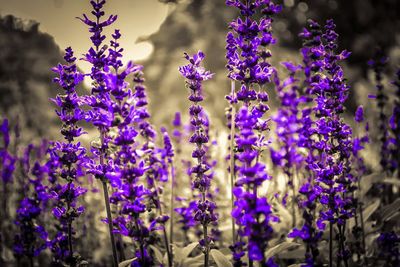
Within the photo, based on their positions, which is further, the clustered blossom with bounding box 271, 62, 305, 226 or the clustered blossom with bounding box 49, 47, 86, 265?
the clustered blossom with bounding box 271, 62, 305, 226

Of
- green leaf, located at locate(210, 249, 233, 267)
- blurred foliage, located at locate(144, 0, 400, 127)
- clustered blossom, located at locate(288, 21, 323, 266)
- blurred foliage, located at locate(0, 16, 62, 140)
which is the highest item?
blurred foliage, located at locate(144, 0, 400, 127)

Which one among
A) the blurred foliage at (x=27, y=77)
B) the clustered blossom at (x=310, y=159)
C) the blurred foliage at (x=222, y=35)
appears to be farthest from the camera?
the blurred foliage at (x=222, y=35)

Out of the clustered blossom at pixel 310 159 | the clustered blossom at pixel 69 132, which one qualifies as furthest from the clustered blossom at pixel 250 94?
the clustered blossom at pixel 69 132

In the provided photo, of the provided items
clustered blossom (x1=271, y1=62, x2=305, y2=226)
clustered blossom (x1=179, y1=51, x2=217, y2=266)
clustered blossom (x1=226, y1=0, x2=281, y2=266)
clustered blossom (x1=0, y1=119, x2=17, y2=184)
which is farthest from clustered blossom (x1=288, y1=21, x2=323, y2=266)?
clustered blossom (x1=0, y1=119, x2=17, y2=184)

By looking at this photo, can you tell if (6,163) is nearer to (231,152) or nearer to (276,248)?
(231,152)

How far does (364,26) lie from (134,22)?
36.1 feet

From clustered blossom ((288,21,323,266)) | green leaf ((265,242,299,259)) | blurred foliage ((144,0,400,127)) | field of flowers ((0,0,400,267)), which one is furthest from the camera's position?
blurred foliage ((144,0,400,127))

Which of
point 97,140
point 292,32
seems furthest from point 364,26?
point 97,140

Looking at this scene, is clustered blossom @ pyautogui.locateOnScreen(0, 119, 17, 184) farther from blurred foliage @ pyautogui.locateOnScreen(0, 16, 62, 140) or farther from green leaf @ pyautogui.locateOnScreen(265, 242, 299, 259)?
green leaf @ pyautogui.locateOnScreen(265, 242, 299, 259)

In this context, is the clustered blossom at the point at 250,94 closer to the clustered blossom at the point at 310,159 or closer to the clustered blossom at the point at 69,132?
the clustered blossom at the point at 310,159

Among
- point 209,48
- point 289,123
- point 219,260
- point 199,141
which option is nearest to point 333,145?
point 289,123

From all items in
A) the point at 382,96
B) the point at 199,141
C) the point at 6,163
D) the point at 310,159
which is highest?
the point at 382,96

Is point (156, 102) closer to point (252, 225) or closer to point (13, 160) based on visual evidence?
point (13, 160)

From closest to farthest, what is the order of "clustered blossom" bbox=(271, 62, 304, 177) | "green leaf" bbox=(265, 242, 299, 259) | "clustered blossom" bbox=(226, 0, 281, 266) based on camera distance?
"clustered blossom" bbox=(226, 0, 281, 266) < "green leaf" bbox=(265, 242, 299, 259) < "clustered blossom" bbox=(271, 62, 304, 177)
